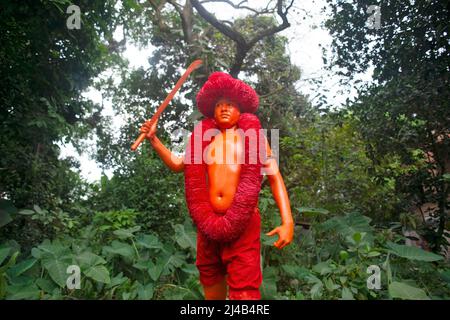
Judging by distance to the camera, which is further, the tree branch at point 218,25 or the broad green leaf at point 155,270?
the tree branch at point 218,25

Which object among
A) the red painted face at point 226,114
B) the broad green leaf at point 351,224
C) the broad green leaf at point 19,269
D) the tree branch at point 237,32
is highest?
the tree branch at point 237,32

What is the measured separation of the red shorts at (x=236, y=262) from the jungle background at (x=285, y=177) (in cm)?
76

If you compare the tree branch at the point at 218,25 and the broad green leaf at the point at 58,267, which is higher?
the tree branch at the point at 218,25

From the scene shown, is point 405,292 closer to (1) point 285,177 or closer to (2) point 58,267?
(2) point 58,267

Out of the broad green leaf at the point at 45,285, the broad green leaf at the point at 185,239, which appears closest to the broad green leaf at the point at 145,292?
the broad green leaf at the point at 185,239

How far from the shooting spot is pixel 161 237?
5.78m

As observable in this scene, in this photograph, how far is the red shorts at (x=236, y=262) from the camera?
2252 mm

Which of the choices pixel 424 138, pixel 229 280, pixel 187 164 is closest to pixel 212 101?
pixel 187 164

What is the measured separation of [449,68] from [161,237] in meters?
4.32

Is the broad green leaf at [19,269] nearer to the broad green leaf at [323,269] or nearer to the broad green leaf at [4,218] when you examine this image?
the broad green leaf at [4,218]

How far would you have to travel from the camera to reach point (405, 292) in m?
2.79

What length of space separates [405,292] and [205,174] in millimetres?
1734

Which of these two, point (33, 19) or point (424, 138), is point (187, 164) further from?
point (424, 138)

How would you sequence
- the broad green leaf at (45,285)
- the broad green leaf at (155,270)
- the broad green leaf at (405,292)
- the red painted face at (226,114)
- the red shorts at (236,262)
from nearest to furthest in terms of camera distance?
the red shorts at (236,262), the red painted face at (226,114), the broad green leaf at (405,292), the broad green leaf at (45,285), the broad green leaf at (155,270)
